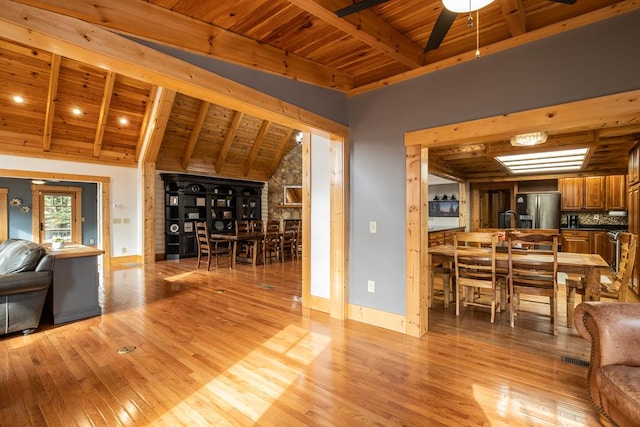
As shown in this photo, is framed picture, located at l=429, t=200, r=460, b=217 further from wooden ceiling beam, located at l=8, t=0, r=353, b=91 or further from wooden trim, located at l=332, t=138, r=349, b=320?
wooden ceiling beam, located at l=8, t=0, r=353, b=91

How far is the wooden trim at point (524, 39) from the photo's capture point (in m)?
2.22

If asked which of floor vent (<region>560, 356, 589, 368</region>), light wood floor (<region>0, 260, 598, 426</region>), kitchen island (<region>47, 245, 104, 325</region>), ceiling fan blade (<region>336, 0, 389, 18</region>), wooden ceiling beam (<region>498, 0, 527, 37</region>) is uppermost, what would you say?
wooden ceiling beam (<region>498, 0, 527, 37</region>)

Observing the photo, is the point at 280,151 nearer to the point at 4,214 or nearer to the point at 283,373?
the point at 4,214

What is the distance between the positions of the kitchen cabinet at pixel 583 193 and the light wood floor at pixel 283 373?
6.03 m

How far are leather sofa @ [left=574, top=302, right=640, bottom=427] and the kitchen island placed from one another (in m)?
4.88

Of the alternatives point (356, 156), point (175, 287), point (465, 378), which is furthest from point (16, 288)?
point (465, 378)

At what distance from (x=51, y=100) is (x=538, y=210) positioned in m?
11.5

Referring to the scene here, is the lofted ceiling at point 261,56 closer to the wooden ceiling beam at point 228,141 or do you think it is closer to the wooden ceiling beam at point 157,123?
the wooden ceiling beam at point 157,123

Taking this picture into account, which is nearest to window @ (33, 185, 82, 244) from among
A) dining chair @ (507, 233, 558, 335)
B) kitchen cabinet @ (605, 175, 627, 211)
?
dining chair @ (507, 233, 558, 335)

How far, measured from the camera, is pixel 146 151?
7863 millimetres

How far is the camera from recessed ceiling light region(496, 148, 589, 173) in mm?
5418

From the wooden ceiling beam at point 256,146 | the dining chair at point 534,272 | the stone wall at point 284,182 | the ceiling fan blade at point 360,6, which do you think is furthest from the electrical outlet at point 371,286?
the stone wall at point 284,182

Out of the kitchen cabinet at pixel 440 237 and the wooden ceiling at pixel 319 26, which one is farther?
the kitchen cabinet at pixel 440 237

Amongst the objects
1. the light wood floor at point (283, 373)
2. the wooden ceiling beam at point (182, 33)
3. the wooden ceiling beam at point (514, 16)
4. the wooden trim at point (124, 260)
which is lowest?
the light wood floor at point (283, 373)
